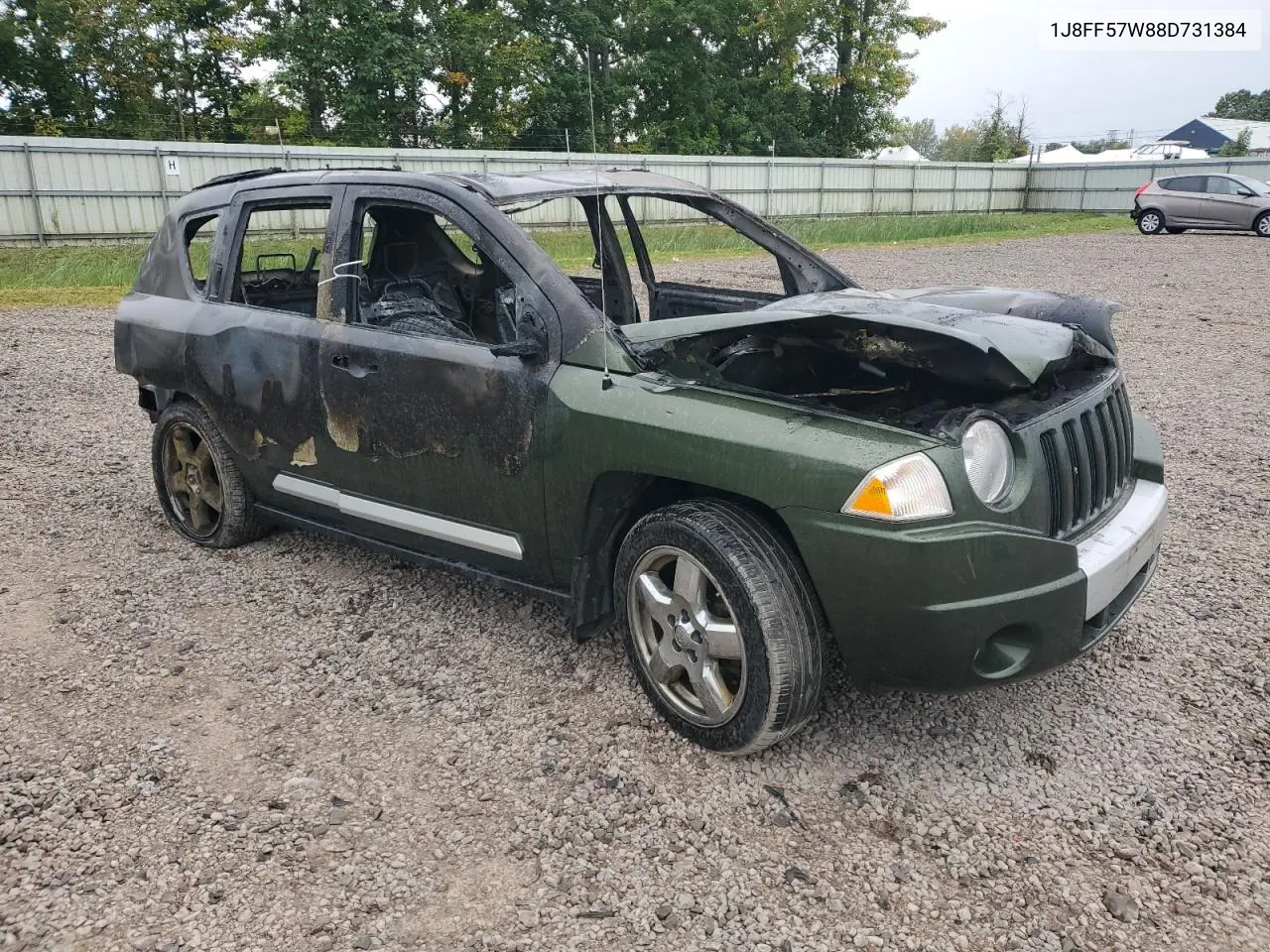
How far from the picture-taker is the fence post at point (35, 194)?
2064cm

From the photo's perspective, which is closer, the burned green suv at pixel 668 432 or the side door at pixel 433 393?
the burned green suv at pixel 668 432

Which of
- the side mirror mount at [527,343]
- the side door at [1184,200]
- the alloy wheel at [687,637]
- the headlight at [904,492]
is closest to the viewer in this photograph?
the headlight at [904,492]

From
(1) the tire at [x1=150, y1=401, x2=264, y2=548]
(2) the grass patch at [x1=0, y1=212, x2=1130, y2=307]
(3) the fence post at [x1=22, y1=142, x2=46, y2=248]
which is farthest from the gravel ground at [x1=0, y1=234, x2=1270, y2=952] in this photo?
(3) the fence post at [x1=22, y1=142, x2=46, y2=248]

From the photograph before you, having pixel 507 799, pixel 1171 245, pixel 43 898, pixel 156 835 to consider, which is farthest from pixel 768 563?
pixel 1171 245

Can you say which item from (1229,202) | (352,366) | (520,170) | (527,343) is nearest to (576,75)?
(1229,202)

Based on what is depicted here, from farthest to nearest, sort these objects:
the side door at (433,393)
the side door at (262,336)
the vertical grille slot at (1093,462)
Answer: the side door at (262,336) < the side door at (433,393) < the vertical grille slot at (1093,462)

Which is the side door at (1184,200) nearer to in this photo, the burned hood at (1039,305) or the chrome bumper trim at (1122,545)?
the burned hood at (1039,305)

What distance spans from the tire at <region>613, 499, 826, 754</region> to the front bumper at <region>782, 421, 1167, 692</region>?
123mm

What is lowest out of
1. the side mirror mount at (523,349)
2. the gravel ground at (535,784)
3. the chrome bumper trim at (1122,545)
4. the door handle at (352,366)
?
the gravel ground at (535,784)

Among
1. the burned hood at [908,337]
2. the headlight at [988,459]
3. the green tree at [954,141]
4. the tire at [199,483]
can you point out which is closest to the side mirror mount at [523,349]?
the burned hood at [908,337]

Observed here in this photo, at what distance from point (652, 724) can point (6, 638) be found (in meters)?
2.53

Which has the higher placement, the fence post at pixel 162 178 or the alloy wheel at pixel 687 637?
the fence post at pixel 162 178

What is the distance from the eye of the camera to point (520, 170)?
11.3 metres

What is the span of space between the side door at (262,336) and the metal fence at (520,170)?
7153 millimetres
